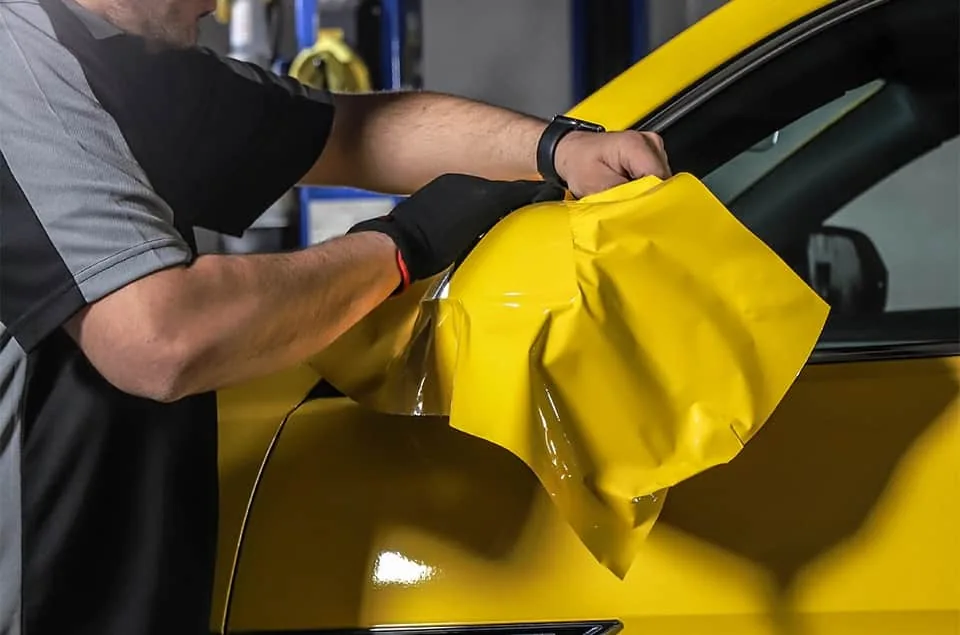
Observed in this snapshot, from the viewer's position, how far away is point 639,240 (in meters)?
0.95

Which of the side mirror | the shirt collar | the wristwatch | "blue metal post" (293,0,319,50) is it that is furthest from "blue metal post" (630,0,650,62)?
the shirt collar

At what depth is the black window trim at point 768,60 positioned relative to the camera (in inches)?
43.6

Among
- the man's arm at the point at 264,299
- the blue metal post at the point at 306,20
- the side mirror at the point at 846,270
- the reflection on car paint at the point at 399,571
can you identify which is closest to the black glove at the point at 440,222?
the man's arm at the point at 264,299

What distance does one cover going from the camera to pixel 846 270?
202cm

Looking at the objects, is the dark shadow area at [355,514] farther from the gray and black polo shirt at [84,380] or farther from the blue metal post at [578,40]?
the blue metal post at [578,40]

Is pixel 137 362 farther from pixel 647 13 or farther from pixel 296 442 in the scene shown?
pixel 647 13

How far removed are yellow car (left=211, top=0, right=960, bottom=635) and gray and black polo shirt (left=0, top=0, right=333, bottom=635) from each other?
7 cm

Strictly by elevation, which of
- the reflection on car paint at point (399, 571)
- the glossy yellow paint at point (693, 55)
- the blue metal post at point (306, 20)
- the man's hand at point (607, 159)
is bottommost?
the blue metal post at point (306, 20)

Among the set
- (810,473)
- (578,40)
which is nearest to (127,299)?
(810,473)

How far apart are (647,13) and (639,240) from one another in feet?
8.54

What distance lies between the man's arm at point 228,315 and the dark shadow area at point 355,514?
127mm

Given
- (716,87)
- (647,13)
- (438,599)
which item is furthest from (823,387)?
(647,13)

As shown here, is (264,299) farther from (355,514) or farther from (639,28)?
(639,28)

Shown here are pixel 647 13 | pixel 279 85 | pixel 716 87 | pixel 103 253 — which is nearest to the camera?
pixel 103 253
